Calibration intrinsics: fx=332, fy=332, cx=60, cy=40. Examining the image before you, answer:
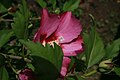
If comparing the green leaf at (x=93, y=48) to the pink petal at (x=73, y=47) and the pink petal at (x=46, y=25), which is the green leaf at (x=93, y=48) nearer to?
the pink petal at (x=73, y=47)

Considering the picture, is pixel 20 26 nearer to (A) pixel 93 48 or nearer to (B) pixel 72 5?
(A) pixel 93 48

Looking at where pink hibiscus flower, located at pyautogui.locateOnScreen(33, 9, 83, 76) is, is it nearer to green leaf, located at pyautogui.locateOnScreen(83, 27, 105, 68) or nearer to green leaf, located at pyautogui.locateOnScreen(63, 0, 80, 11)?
green leaf, located at pyautogui.locateOnScreen(83, 27, 105, 68)

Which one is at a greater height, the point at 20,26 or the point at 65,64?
the point at 20,26

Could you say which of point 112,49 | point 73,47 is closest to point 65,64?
point 73,47

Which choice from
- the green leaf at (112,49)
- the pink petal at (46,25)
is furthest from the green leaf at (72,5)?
the pink petal at (46,25)

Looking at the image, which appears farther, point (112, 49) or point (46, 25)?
point (112, 49)

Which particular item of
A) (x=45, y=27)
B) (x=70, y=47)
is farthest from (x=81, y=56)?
(x=45, y=27)

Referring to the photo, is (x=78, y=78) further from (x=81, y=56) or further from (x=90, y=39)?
(x=81, y=56)
